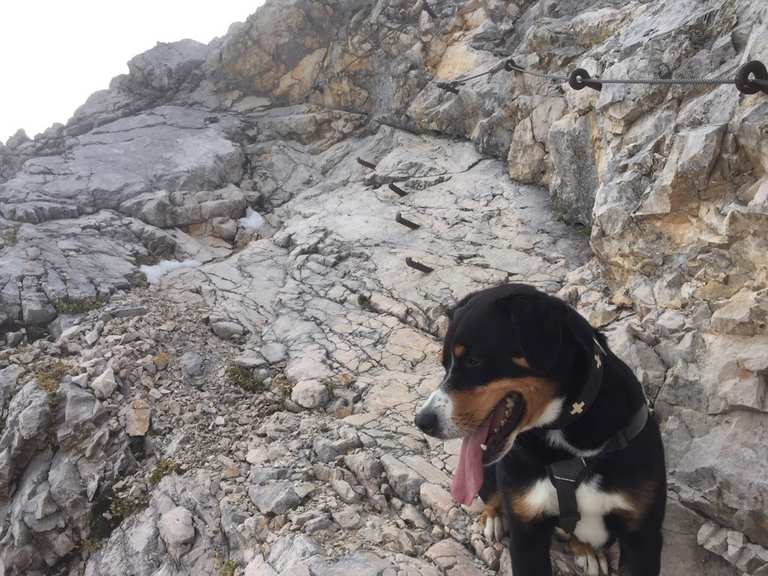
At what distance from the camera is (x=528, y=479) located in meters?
3.12

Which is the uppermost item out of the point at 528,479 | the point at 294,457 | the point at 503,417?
the point at 503,417

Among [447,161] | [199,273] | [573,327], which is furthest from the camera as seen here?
[447,161]

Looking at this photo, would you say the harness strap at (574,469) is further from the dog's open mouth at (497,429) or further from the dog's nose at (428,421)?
the dog's nose at (428,421)

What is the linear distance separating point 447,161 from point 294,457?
7.33m

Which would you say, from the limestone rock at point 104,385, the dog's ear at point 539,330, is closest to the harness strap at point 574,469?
the dog's ear at point 539,330

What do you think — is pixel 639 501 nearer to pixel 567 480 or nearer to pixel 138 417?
pixel 567 480

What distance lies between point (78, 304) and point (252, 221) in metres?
4.23

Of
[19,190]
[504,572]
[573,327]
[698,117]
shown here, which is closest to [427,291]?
[698,117]

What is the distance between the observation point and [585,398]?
2.89 meters

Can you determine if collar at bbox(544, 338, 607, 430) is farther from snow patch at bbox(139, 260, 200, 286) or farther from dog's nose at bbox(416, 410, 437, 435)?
snow patch at bbox(139, 260, 200, 286)

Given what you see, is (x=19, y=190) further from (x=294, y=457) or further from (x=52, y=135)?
(x=294, y=457)

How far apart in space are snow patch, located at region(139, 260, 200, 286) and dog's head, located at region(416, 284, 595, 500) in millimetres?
7932

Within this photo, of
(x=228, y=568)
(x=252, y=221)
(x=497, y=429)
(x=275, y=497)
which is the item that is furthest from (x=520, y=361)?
(x=252, y=221)

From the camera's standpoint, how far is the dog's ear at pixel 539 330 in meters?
2.70
